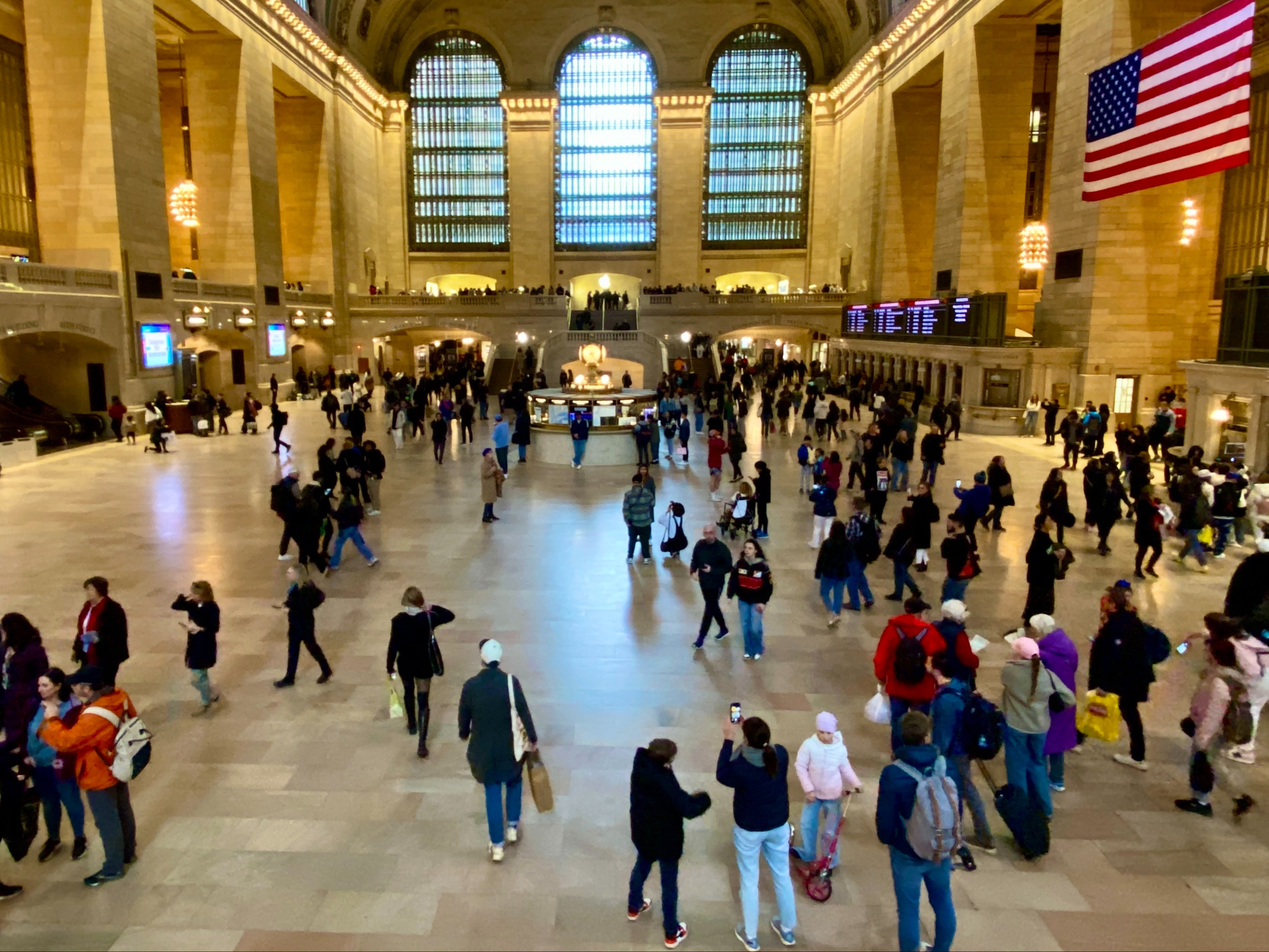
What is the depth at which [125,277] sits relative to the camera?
75.0ft

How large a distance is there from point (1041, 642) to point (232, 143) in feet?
104

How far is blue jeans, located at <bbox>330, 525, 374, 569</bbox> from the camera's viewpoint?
1059cm

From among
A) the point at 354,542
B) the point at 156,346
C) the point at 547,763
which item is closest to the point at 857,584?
the point at 547,763

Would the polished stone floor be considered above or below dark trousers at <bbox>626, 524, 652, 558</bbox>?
below

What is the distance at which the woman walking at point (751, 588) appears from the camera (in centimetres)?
758

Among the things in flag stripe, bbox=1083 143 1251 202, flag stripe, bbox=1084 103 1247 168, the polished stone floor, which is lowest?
the polished stone floor

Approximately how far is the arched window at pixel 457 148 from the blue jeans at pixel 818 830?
154ft

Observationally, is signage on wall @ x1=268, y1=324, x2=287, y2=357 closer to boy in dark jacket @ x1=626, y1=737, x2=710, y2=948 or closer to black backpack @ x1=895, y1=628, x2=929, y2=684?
black backpack @ x1=895, y1=628, x2=929, y2=684

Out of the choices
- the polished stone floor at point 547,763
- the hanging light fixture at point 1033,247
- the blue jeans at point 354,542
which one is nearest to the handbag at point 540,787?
the polished stone floor at point 547,763

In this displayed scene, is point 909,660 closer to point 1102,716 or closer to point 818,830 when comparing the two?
point 818,830

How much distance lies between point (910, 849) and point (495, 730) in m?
2.24

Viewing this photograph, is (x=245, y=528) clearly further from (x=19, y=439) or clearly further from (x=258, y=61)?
(x=258, y=61)

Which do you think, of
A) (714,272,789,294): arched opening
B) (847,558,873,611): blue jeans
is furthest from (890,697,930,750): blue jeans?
(714,272,789,294): arched opening

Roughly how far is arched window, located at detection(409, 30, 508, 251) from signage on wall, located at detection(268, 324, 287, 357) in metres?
18.0
